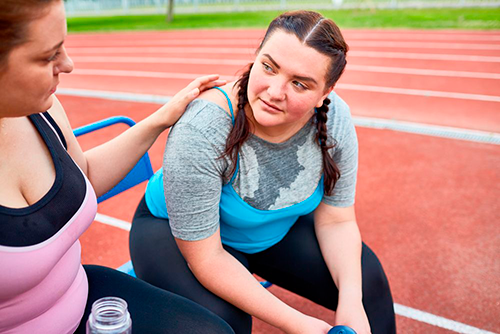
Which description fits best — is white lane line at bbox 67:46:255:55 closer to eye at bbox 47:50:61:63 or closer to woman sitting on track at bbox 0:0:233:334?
woman sitting on track at bbox 0:0:233:334

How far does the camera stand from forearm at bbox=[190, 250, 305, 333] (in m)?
1.69

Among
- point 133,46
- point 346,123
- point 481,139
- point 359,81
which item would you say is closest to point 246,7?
point 133,46

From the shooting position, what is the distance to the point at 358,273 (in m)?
1.89

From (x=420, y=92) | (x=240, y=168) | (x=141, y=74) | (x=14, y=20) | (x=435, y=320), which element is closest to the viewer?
(x=14, y=20)

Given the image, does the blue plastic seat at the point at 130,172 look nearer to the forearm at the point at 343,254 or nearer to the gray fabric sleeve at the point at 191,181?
the gray fabric sleeve at the point at 191,181

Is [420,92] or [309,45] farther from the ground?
[309,45]

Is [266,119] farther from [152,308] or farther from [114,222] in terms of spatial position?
[114,222]

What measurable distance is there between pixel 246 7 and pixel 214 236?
2276 centimetres

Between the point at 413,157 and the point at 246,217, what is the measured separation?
3.36m

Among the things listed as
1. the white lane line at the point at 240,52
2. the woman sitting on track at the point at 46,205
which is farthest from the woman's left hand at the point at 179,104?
the white lane line at the point at 240,52

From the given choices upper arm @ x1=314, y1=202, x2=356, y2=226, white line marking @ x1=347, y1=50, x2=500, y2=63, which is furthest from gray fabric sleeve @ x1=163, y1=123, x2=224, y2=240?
white line marking @ x1=347, y1=50, x2=500, y2=63

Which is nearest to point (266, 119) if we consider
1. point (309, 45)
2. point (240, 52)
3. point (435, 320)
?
point (309, 45)

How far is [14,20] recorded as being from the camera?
1.02 metres

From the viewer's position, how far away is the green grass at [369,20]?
1405 cm
